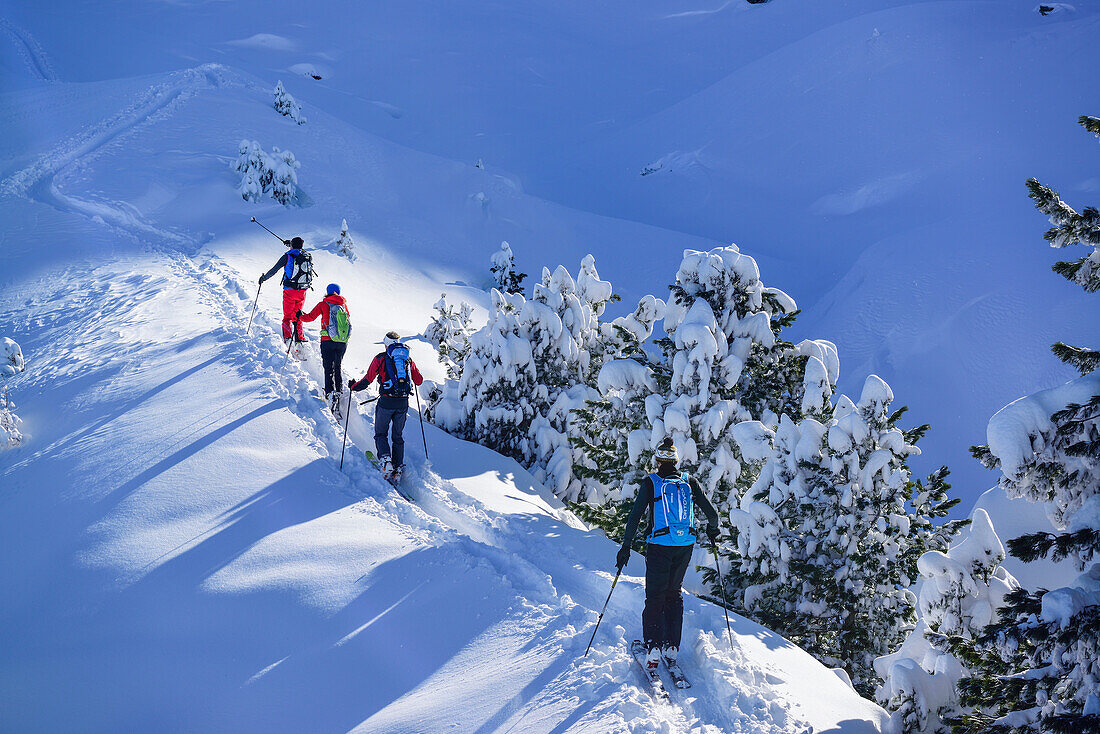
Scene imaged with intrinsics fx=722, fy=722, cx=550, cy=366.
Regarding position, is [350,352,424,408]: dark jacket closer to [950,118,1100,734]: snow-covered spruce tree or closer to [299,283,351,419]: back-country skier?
[299,283,351,419]: back-country skier

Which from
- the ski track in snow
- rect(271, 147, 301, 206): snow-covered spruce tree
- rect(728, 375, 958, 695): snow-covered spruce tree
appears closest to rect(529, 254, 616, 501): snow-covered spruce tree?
rect(728, 375, 958, 695): snow-covered spruce tree

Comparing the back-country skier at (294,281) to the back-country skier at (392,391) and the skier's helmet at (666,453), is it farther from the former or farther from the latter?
the skier's helmet at (666,453)

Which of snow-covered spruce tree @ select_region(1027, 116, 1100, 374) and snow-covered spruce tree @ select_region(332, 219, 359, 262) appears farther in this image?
snow-covered spruce tree @ select_region(332, 219, 359, 262)

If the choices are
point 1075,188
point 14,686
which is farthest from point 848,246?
point 14,686

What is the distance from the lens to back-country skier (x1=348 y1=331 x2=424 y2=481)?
390 inches

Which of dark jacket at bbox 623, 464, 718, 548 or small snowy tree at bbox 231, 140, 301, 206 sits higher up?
small snowy tree at bbox 231, 140, 301, 206

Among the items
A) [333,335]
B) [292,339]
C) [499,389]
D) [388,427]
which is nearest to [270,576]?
[388,427]

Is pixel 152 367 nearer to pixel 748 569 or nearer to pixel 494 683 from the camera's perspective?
pixel 494 683

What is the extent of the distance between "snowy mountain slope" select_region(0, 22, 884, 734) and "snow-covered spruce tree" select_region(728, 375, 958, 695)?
1.74m

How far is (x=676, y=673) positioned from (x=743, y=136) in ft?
151

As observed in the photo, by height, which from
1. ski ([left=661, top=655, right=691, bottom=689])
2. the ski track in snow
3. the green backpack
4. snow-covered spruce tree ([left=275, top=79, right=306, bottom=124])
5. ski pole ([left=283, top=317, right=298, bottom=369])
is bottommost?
ski ([left=661, top=655, right=691, bottom=689])

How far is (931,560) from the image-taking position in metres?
6.48

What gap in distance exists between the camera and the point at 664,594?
21.2 ft

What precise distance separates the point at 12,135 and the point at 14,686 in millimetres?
33253
